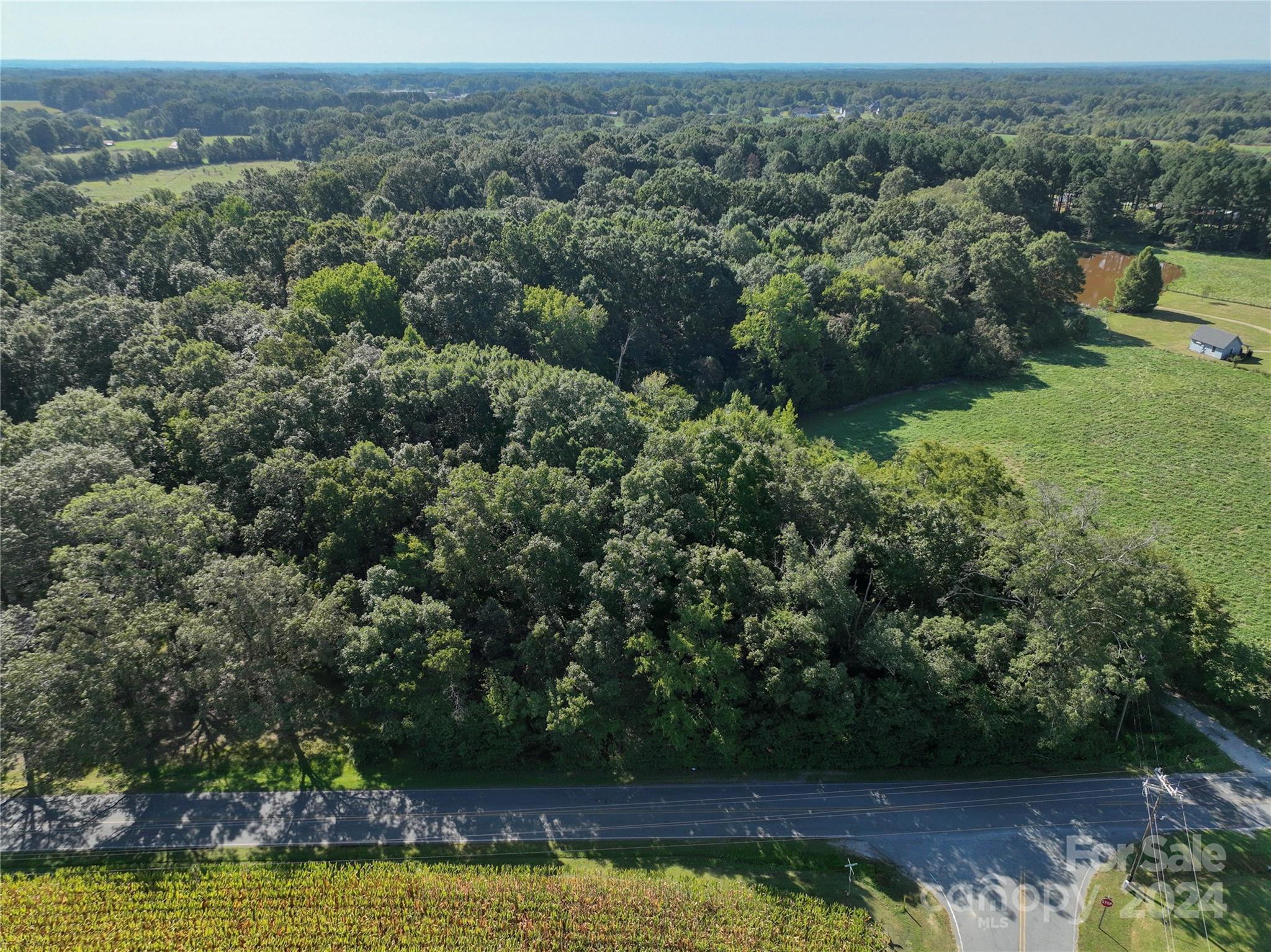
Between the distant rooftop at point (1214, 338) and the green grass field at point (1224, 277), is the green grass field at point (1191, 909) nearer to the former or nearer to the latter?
the distant rooftop at point (1214, 338)

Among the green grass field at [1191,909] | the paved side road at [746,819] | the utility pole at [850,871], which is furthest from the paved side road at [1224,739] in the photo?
the utility pole at [850,871]

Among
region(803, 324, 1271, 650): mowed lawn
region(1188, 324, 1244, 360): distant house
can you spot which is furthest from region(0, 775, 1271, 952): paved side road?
region(1188, 324, 1244, 360): distant house

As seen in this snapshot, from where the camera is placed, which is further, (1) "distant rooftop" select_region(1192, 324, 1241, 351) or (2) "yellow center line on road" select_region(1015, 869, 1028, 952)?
(1) "distant rooftop" select_region(1192, 324, 1241, 351)

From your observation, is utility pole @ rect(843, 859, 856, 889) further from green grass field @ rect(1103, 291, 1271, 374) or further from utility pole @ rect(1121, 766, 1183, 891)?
green grass field @ rect(1103, 291, 1271, 374)

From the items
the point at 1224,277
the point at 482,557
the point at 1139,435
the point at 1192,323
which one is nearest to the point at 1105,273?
the point at 1224,277

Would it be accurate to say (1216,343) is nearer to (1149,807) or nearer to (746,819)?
(1149,807)
